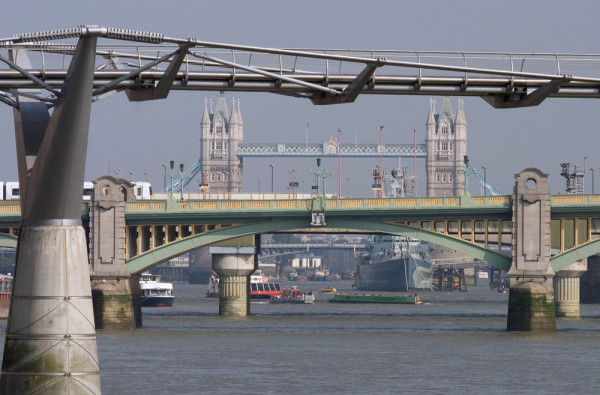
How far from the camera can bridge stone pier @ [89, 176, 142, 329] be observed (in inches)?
3750

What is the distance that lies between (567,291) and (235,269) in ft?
95.7

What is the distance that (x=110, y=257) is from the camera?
97312mm

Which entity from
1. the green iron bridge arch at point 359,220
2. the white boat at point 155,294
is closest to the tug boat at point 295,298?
the white boat at point 155,294

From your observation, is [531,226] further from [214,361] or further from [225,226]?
[214,361]

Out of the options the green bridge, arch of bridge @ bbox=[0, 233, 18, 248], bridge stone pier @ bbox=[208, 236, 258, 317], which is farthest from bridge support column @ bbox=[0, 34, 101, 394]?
bridge stone pier @ bbox=[208, 236, 258, 317]

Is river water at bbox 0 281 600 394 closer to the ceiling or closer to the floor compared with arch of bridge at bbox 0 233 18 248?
closer to the floor

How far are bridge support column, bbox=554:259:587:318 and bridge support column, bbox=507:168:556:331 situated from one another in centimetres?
2402

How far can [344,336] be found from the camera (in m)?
87.7

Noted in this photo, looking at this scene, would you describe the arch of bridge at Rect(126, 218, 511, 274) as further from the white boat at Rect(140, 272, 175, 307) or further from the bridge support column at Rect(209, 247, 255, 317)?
the white boat at Rect(140, 272, 175, 307)

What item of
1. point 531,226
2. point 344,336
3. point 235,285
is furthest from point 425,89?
point 235,285

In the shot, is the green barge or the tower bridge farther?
the green barge

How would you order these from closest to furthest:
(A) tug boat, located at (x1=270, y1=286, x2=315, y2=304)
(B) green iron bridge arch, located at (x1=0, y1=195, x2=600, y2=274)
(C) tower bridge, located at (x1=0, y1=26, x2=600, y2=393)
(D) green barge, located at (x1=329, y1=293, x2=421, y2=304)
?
(C) tower bridge, located at (x1=0, y1=26, x2=600, y2=393), (B) green iron bridge arch, located at (x1=0, y1=195, x2=600, y2=274), (A) tug boat, located at (x1=270, y1=286, x2=315, y2=304), (D) green barge, located at (x1=329, y1=293, x2=421, y2=304)

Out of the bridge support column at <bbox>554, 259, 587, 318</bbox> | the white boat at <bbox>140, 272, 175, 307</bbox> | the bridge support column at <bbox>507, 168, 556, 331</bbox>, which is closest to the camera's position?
the bridge support column at <bbox>507, 168, 556, 331</bbox>

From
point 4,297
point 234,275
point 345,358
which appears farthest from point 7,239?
point 345,358
